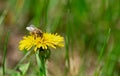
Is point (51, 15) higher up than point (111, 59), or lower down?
higher up

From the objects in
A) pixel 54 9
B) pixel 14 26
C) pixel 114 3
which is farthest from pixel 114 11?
pixel 14 26

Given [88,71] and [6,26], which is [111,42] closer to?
[88,71]

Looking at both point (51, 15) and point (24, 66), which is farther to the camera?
point (51, 15)

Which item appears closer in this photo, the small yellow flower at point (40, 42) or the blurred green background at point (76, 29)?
the small yellow flower at point (40, 42)

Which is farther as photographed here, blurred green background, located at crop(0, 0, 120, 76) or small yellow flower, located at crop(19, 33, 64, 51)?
blurred green background, located at crop(0, 0, 120, 76)

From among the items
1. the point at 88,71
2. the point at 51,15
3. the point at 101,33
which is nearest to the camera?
the point at 88,71

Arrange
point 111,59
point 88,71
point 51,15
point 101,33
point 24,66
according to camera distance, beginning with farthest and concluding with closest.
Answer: point 51,15 → point 101,33 → point 88,71 → point 111,59 → point 24,66

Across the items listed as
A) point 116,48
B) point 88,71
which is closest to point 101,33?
point 88,71

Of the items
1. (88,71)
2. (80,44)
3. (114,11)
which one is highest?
(114,11)

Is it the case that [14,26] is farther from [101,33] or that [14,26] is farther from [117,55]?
[117,55]

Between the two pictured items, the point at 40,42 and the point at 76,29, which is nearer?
the point at 40,42
